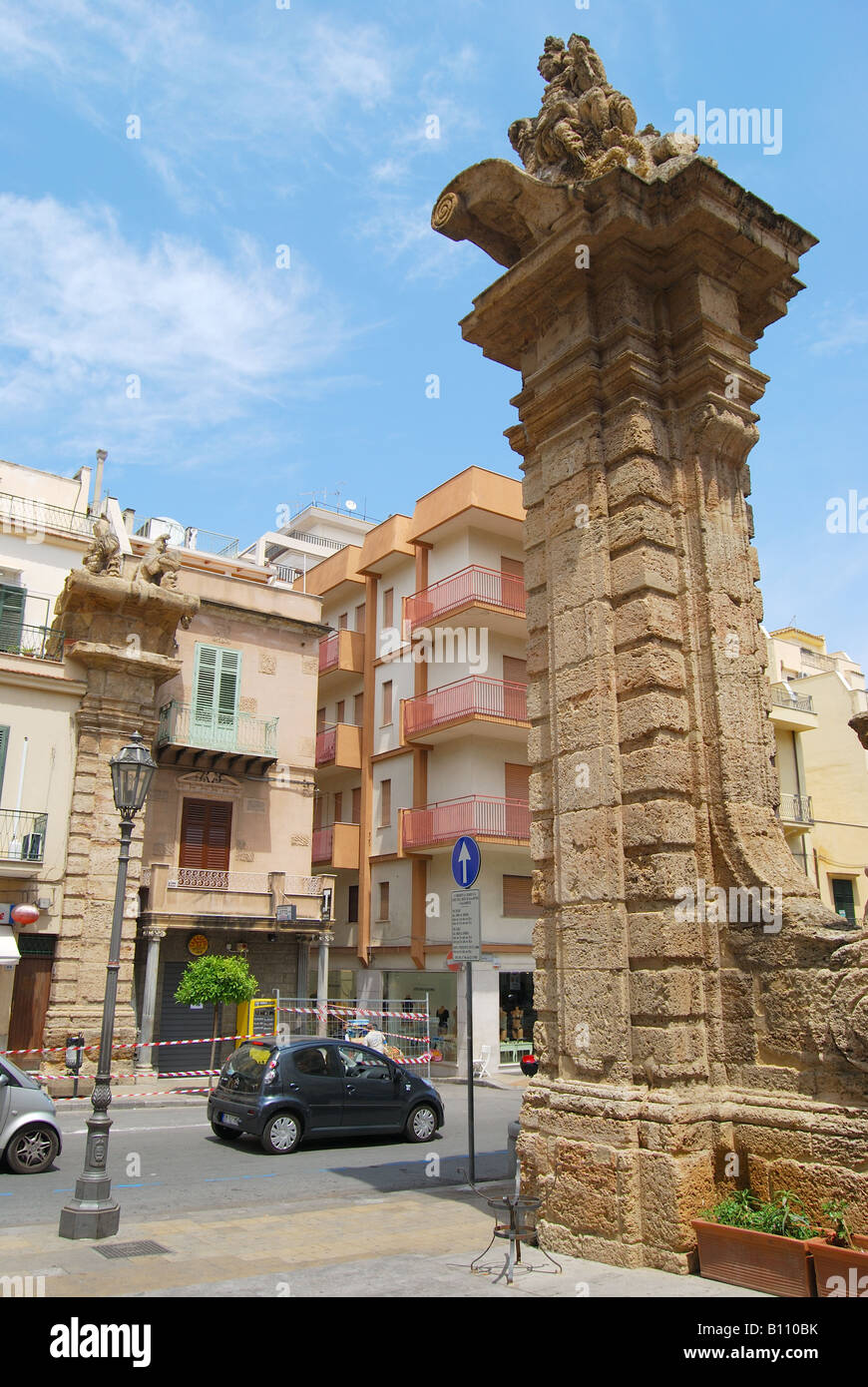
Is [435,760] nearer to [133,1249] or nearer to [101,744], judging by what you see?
[101,744]

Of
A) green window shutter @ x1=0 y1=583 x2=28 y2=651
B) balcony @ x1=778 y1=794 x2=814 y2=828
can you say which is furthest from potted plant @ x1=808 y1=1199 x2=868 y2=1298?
balcony @ x1=778 y1=794 x2=814 y2=828

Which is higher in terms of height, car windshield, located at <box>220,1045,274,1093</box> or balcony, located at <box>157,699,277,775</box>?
balcony, located at <box>157,699,277,775</box>

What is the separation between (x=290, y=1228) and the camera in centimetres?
780

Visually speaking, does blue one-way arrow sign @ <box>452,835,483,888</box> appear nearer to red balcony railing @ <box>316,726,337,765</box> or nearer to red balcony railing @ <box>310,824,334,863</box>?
red balcony railing @ <box>310,824,334,863</box>

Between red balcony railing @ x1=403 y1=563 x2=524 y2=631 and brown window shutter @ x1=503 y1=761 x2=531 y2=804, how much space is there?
4.08 m

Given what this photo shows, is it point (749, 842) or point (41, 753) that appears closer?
point (749, 842)

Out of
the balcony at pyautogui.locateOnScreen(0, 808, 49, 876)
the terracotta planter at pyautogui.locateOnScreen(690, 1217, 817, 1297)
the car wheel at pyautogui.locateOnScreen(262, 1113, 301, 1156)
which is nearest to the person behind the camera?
the terracotta planter at pyautogui.locateOnScreen(690, 1217, 817, 1297)

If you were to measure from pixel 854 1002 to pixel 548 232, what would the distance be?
5825 millimetres

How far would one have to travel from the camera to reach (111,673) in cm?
2177

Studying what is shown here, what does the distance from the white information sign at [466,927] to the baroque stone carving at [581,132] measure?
18.6ft

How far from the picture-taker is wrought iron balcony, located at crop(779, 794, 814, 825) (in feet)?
96.4

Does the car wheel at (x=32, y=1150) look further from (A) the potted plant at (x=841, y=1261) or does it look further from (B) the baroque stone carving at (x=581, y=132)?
(B) the baroque stone carving at (x=581, y=132)
